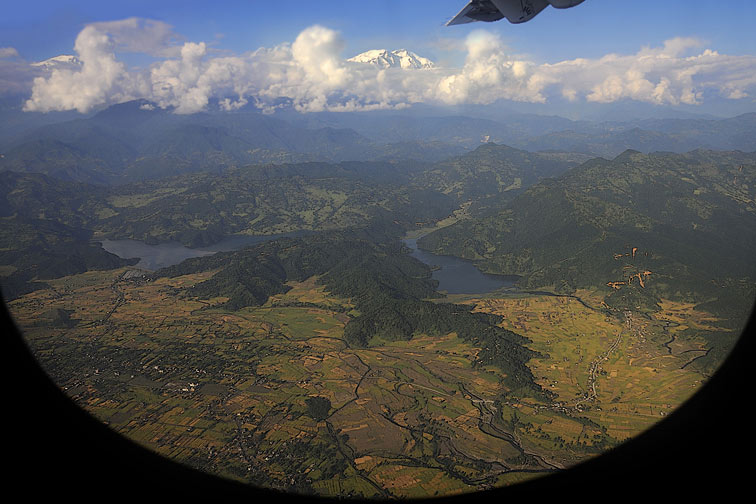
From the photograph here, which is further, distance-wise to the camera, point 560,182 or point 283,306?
point 560,182

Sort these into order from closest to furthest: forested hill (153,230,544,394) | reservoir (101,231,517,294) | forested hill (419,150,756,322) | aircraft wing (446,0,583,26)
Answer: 1. aircraft wing (446,0,583,26)
2. forested hill (153,230,544,394)
3. forested hill (419,150,756,322)
4. reservoir (101,231,517,294)

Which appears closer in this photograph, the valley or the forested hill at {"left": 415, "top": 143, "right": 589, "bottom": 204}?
the valley

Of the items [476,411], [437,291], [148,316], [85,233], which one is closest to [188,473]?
[476,411]

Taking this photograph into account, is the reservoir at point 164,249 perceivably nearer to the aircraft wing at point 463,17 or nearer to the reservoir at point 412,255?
the reservoir at point 412,255

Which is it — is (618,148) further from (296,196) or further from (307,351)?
(307,351)

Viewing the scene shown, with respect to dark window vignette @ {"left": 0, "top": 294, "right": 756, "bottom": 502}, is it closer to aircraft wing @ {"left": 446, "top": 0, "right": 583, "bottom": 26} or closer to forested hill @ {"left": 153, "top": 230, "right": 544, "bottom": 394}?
aircraft wing @ {"left": 446, "top": 0, "right": 583, "bottom": 26}

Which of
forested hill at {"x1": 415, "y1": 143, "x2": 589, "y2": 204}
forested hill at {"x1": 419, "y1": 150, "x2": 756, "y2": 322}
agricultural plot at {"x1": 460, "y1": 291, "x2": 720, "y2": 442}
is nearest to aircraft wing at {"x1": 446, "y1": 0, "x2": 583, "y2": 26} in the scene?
agricultural plot at {"x1": 460, "y1": 291, "x2": 720, "y2": 442}
